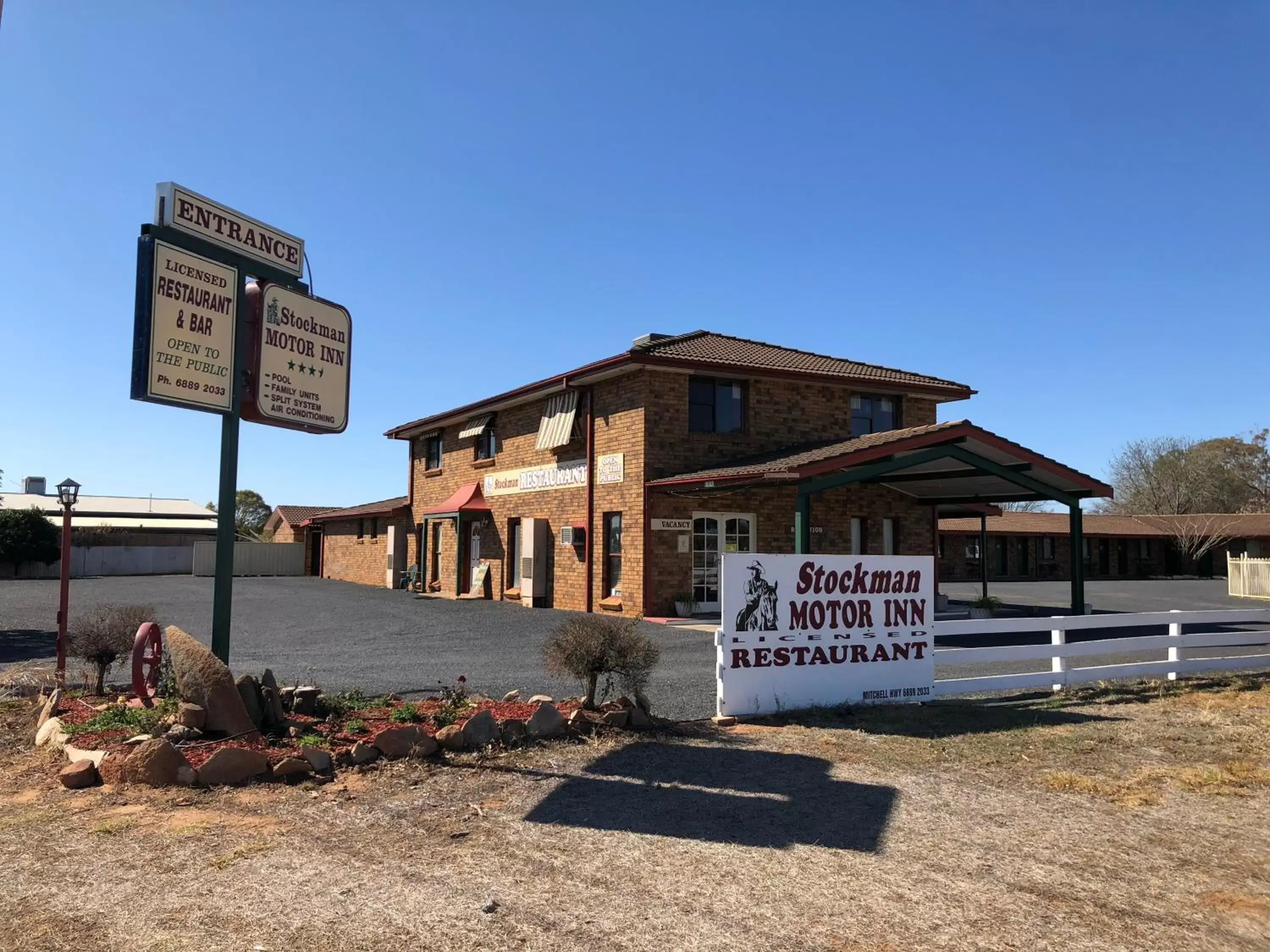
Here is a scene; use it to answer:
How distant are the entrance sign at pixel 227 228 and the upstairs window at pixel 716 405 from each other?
37.9 feet

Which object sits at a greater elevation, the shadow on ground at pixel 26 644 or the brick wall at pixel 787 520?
the brick wall at pixel 787 520

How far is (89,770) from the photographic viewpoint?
6.16 metres

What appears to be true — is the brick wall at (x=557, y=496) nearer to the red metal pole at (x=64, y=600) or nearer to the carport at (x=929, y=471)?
the carport at (x=929, y=471)

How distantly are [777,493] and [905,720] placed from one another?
35.8 ft

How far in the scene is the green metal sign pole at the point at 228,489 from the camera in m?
7.85

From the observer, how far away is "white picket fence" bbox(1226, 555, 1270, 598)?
1319 inches

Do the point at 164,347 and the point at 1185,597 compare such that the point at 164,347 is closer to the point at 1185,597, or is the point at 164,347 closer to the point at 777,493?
the point at 777,493

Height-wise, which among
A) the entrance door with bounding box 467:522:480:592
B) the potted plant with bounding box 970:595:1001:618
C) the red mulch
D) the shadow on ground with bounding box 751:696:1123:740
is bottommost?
the shadow on ground with bounding box 751:696:1123:740

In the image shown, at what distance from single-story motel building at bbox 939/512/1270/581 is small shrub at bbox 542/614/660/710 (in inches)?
1263

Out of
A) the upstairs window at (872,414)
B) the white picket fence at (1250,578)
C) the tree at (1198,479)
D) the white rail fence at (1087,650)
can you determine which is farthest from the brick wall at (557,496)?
the tree at (1198,479)

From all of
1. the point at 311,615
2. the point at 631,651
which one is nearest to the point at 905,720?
the point at 631,651

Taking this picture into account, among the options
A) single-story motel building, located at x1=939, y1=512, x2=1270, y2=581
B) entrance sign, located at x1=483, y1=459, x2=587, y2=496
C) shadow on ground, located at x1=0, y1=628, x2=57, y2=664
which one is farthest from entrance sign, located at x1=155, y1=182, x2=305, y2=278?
single-story motel building, located at x1=939, y1=512, x2=1270, y2=581

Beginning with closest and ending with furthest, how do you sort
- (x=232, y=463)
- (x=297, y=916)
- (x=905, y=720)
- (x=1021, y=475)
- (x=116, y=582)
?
(x=297, y=916) < (x=232, y=463) < (x=905, y=720) < (x=1021, y=475) < (x=116, y=582)

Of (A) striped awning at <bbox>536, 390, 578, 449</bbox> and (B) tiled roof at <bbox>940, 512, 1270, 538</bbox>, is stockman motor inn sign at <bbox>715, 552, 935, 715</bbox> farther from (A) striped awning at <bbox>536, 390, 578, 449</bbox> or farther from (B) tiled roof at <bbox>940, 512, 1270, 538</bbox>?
(B) tiled roof at <bbox>940, 512, 1270, 538</bbox>
